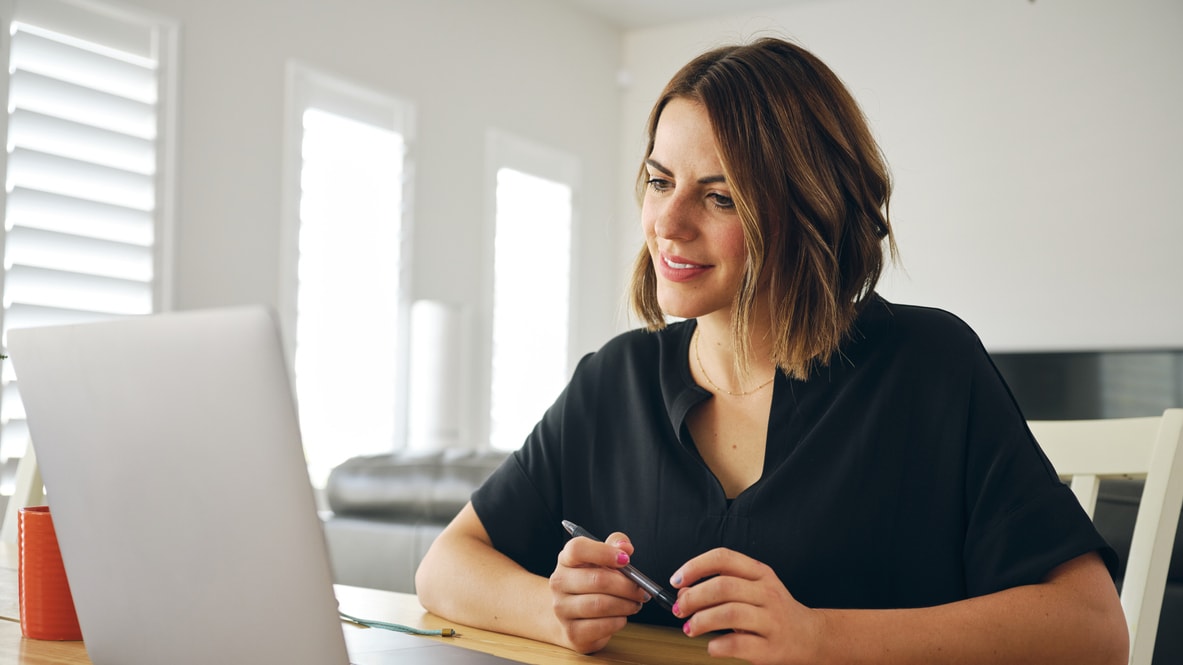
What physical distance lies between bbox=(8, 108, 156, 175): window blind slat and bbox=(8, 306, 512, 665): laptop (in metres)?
3.07

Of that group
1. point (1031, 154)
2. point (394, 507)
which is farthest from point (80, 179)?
point (1031, 154)

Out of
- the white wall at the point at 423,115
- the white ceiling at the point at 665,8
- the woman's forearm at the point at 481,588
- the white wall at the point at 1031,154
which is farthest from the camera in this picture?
the white ceiling at the point at 665,8

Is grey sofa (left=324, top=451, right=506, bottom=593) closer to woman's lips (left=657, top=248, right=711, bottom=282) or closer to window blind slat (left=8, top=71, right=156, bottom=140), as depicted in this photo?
woman's lips (left=657, top=248, right=711, bottom=282)

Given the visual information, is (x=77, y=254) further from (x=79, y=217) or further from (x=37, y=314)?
(x=37, y=314)

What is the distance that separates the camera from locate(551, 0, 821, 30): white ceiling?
247 inches

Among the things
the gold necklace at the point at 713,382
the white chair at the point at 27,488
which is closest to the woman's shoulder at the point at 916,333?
the gold necklace at the point at 713,382

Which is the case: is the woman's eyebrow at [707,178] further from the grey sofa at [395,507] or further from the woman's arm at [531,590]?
the grey sofa at [395,507]

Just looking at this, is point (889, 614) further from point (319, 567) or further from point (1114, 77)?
point (1114, 77)

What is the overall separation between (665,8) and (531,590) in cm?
579

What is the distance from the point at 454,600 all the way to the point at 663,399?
33 centimetres

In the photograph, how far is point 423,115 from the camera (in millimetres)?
5227

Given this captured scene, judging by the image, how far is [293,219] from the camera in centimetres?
450

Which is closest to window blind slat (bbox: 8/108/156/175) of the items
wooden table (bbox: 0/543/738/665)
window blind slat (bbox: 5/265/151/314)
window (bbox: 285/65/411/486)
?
window blind slat (bbox: 5/265/151/314)

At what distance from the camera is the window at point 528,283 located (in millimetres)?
5723
